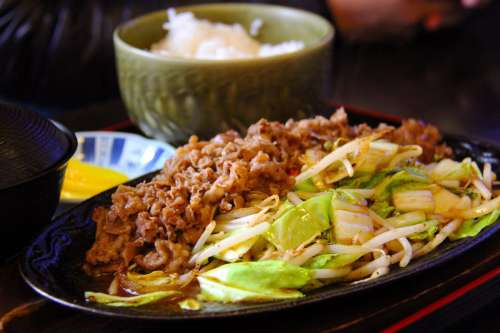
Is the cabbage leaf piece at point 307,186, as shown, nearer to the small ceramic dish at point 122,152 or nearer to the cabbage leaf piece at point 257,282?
the cabbage leaf piece at point 257,282

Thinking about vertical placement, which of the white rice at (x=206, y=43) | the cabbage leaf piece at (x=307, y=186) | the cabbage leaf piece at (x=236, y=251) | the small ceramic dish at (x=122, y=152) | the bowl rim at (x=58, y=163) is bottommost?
the small ceramic dish at (x=122, y=152)

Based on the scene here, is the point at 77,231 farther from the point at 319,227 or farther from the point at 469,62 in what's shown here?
the point at 469,62

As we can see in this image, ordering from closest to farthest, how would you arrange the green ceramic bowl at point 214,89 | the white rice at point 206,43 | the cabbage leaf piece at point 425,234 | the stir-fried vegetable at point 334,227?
the stir-fried vegetable at point 334,227 < the cabbage leaf piece at point 425,234 < the green ceramic bowl at point 214,89 < the white rice at point 206,43

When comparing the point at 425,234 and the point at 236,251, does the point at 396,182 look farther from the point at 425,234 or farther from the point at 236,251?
the point at 236,251

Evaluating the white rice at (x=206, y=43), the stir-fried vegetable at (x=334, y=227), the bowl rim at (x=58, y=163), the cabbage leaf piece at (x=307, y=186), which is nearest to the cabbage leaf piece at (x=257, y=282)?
the stir-fried vegetable at (x=334, y=227)

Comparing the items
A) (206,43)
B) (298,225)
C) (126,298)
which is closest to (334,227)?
(298,225)

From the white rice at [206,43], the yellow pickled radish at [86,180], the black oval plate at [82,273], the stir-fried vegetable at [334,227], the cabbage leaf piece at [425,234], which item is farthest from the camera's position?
the white rice at [206,43]

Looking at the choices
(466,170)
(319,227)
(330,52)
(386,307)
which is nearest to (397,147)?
(466,170)

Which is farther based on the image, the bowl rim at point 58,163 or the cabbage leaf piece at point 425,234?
the cabbage leaf piece at point 425,234
